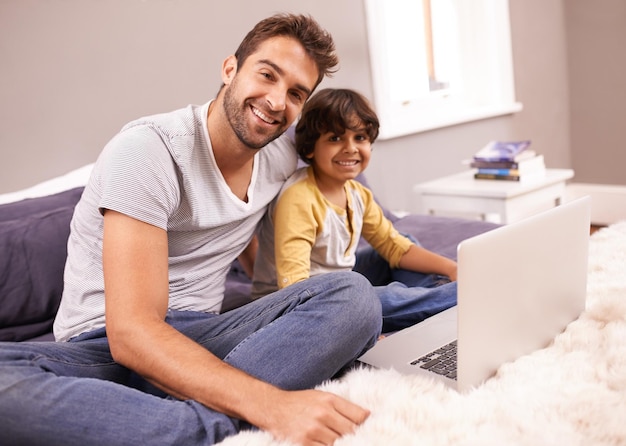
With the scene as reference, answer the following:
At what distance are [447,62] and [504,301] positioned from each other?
2.68 meters

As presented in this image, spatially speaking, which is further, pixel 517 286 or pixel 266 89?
pixel 266 89

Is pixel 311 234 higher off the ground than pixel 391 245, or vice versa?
pixel 311 234

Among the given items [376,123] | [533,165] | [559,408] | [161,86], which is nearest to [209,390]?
[559,408]

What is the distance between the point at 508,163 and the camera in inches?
101

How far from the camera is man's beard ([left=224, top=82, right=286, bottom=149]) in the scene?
1.30 meters

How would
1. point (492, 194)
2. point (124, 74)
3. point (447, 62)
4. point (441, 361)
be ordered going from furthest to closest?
1. point (447, 62)
2. point (492, 194)
3. point (124, 74)
4. point (441, 361)

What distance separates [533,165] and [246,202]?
1645 millimetres

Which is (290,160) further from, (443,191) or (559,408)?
(443,191)

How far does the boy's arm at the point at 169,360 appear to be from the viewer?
896mm

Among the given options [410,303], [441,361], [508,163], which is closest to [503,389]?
[441,361]

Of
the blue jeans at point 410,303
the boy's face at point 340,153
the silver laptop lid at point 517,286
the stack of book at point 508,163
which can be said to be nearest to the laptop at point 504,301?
the silver laptop lid at point 517,286

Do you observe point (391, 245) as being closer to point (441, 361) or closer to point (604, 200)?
point (441, 361)

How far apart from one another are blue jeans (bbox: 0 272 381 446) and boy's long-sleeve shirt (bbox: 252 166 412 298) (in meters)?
0.26

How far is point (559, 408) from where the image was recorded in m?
0.88
